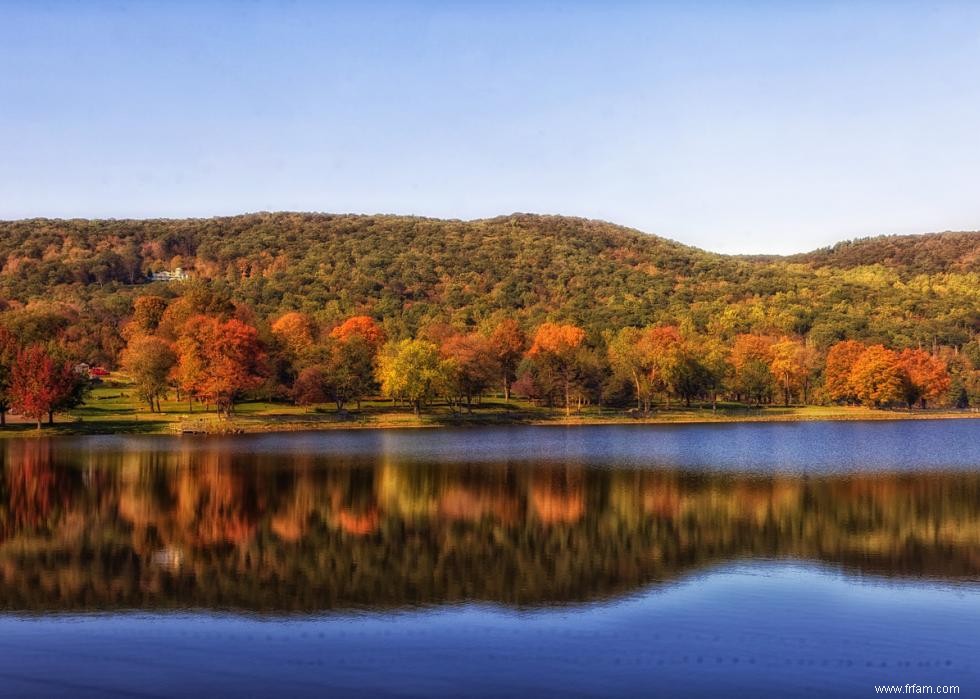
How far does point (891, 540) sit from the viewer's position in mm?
28062

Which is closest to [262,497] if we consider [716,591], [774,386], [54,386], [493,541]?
[493,541]

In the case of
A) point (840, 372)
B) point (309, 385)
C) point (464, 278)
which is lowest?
point (840, 372)

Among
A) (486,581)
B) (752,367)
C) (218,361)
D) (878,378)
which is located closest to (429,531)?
(486,581)

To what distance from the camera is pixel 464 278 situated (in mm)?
152125

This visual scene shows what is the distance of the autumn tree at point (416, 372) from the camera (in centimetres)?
8369

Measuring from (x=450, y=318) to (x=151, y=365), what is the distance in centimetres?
5391

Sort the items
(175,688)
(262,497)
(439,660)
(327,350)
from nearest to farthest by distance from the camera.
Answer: (175,688) < (439,660) < (262,497) < (327,350)

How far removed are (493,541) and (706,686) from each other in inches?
497

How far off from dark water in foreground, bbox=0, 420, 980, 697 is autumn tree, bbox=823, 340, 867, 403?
65762mm

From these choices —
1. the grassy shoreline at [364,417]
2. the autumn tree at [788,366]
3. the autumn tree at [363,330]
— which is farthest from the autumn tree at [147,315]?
the autumn tree at [788,366]

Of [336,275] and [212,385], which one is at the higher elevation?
[336,275]

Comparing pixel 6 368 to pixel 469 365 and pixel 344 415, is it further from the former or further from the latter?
pixel 469 365

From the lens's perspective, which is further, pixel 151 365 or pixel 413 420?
pixel 413 420

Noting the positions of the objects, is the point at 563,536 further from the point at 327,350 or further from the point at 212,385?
the point at 327,350
